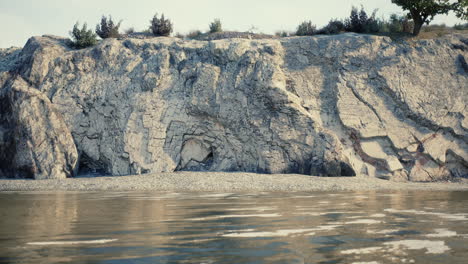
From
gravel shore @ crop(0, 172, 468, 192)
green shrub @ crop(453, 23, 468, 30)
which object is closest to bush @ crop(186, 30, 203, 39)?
gravel shore @ crop(0, 172, 468, 192)

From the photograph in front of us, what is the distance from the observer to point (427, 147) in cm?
1989

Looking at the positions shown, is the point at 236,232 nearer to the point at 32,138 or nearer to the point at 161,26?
the point at 32,138

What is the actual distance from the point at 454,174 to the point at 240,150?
8.32 meters

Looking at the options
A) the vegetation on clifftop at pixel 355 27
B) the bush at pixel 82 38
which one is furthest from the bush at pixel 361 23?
the bush at pixel 82 38

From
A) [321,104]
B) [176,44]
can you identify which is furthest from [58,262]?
[176,44]

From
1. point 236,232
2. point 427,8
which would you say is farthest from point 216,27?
point 236,232

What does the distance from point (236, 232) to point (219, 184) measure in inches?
384

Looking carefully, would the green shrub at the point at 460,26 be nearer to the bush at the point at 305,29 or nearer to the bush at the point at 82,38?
the bush at the point at 305,29

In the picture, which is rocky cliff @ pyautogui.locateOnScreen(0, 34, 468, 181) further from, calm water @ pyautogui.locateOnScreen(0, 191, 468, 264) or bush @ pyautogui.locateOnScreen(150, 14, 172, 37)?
calm water @ pyautogui.locateOnScreen(0, 191, 468, 264)

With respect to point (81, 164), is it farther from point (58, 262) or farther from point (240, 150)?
point (58, 262)

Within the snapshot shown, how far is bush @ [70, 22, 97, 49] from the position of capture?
24734 millimetres

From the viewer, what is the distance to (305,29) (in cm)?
2578

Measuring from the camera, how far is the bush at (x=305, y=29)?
25.5m

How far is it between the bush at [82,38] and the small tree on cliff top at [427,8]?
1422cm
